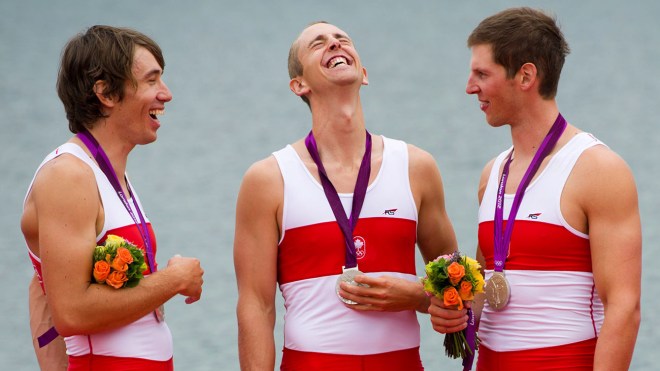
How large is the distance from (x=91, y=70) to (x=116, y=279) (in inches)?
28.7

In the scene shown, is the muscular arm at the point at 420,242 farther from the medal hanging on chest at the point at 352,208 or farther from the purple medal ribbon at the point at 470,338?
the purple medal ribbon at the point at 470,338

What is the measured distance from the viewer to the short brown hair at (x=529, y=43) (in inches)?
146

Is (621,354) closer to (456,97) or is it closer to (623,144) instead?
(623,144)

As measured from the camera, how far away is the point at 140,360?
3596 millimetres

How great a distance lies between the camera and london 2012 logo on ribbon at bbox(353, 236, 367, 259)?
3854mm

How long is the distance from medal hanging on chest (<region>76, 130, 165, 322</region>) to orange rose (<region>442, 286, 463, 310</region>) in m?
0.96

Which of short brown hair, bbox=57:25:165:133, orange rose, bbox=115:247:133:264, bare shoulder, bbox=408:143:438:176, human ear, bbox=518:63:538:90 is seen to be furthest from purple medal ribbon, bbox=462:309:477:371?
short brown hair, bbox=57:25:165:133

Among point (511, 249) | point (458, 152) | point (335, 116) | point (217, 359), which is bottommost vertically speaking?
point (217, 359)

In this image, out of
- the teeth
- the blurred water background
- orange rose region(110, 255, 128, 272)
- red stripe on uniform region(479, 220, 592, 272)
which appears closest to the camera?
orange rose region(110, 255, 128, 272)

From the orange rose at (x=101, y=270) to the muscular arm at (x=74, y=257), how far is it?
0.04m

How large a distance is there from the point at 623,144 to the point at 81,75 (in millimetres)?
8384

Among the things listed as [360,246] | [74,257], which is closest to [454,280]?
[360,246]

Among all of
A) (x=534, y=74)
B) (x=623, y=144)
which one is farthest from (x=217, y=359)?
(x=623, y=144)

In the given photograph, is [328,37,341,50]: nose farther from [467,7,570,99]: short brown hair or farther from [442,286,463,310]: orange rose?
[442,286,463,310]: orange rose
